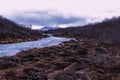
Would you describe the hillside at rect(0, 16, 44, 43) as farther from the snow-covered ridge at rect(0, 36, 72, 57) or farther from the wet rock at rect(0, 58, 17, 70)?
the wet rock at rect(0, 58, 17, 70)

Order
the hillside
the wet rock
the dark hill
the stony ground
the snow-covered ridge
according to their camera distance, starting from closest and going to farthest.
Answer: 1. the stony ground
2. the wet rock
3. the snow-covered ridge
4. the hillside
5. the dark hill

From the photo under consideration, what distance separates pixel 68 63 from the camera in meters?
32.4

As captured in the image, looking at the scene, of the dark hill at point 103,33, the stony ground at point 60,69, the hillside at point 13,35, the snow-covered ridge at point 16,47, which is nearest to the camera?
the stony ground at point 60,69

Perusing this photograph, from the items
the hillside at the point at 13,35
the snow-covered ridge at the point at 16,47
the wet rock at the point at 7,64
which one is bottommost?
the wet rock at the point at 7,64

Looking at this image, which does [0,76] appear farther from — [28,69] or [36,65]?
[36,65]

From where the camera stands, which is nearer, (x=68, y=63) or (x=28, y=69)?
(x=28, y=69)

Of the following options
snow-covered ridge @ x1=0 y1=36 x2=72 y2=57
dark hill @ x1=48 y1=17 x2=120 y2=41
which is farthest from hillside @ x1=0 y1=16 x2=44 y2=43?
dark hill @ x1=48 y1=17 x2=120 y2=41

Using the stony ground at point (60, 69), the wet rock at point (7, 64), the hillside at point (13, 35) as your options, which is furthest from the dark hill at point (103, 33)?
the wet rock at point (7, 64)

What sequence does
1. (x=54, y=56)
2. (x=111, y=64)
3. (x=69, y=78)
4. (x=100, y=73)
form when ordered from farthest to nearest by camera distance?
1. (x=54, y=56)
2. (x=111, y=64)
3. (x=100, y=73)
4. (x=69, y=78)

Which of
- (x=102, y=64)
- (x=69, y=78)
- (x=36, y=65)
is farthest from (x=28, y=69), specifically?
(x=102, y=64)

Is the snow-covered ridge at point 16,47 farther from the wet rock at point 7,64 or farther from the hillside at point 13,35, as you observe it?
the hillside at point 13,35

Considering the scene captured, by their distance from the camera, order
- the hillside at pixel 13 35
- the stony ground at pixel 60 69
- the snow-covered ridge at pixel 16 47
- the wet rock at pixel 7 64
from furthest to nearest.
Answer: the hillside at pixel 13 35, the snow-covered ridge at pixel 16 47, the wet rock at pixel 7 64, the stony ground at pixel 60 69

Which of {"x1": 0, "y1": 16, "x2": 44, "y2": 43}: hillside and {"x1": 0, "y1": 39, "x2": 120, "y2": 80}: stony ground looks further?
{"x1": 0, "y1": 16, "x2": 44, "y2": 43}: hillside

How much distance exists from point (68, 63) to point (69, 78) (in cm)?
709
